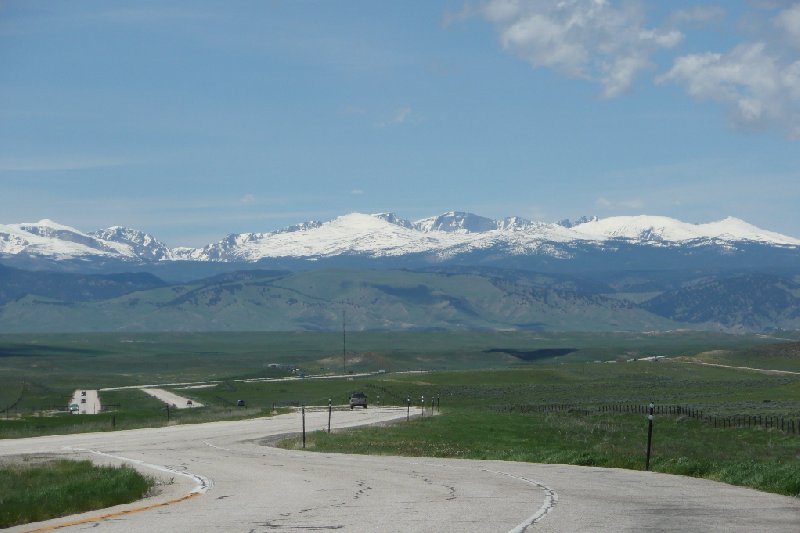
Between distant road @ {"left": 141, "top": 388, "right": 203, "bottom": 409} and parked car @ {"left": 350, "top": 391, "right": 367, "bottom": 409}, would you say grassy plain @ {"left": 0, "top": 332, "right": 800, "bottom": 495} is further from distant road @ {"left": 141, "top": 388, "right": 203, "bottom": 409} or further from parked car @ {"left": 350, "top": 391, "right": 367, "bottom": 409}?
parked car @ {"left": 350, "top": 391, "right": 367, "bottom": 409}

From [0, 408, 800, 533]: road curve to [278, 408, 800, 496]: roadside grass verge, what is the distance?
131 cm

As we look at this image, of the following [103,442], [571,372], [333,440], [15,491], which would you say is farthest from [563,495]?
[571,372]

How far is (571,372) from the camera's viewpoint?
616 feet

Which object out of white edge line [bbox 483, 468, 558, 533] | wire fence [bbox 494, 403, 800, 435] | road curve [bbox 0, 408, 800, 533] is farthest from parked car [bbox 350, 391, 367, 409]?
white edge line [bbox 483, 468, 558, 533]

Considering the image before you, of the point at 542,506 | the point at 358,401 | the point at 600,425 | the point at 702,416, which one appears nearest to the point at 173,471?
the point at 542,506

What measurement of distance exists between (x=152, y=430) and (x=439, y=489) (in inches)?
1645

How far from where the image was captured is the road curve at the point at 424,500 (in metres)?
18.4

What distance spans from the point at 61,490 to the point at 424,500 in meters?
7.62

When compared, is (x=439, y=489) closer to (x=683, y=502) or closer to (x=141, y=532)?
(x=683, y=502)

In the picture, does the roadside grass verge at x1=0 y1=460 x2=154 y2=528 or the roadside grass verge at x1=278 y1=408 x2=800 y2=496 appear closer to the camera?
the roadside grass verge at x1=0 y1=460 x2=154 y2=528

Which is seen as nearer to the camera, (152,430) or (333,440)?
(333,440)

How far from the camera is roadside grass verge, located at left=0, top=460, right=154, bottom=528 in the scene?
2094 centimetres

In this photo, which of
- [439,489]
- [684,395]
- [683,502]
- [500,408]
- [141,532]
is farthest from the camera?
[684,395]

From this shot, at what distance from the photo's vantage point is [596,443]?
57219 mm
